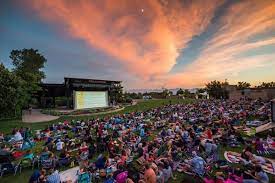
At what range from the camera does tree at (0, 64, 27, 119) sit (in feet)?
86.6

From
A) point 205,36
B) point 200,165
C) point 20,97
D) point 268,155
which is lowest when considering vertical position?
point 268,155

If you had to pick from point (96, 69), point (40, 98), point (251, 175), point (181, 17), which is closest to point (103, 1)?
point (181, 17)

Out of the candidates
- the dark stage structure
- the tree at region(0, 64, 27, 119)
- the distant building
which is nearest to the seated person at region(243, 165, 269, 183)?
the tree at region(0, 64, 27, 119)

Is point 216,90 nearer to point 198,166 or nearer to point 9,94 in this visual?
point 9,94

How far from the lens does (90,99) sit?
40.2m

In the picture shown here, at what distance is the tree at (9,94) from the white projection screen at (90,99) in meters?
10.6

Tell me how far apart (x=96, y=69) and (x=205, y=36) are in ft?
138

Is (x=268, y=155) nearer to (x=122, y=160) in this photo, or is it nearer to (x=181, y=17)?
(x=122, y=160)

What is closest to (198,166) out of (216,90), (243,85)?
(216,90)

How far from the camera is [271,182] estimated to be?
762 centimetres

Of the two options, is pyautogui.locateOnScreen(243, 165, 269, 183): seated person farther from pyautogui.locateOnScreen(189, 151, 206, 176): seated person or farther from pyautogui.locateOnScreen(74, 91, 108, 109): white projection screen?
pyautogui.locateOnScreen(74, 91, 108, 109): white projection screen

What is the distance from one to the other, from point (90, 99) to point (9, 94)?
52.7 ft

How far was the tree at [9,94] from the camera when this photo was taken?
26.4 meters

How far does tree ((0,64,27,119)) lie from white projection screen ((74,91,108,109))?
418 inches
